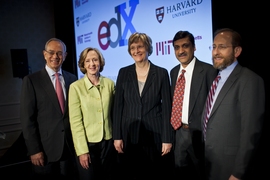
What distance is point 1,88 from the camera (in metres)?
5.18

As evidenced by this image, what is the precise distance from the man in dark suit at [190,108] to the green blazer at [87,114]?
2.11 ft

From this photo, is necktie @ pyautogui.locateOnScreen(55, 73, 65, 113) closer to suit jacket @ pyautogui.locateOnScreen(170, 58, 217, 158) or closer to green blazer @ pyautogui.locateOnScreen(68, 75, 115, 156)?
green blazer @ pyautogui.locateOnScreen(68, 75, 115, 156)

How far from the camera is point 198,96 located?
2.05 meters

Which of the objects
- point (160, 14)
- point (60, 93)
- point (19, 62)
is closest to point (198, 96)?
point (60, 93)

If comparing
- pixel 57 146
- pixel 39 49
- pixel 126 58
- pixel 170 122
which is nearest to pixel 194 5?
pixel 170 122

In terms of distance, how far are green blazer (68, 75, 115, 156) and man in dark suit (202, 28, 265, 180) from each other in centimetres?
88

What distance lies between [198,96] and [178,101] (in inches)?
7.6

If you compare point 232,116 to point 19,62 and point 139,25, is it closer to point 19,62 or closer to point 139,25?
point 139,25

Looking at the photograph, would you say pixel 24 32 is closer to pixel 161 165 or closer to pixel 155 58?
pixel 155 58

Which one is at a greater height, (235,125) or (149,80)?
(149,80)

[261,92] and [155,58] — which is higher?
[155,58]

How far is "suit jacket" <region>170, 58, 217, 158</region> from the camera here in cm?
204

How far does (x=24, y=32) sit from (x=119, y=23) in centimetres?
247

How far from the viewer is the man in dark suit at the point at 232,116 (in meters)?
1.62
